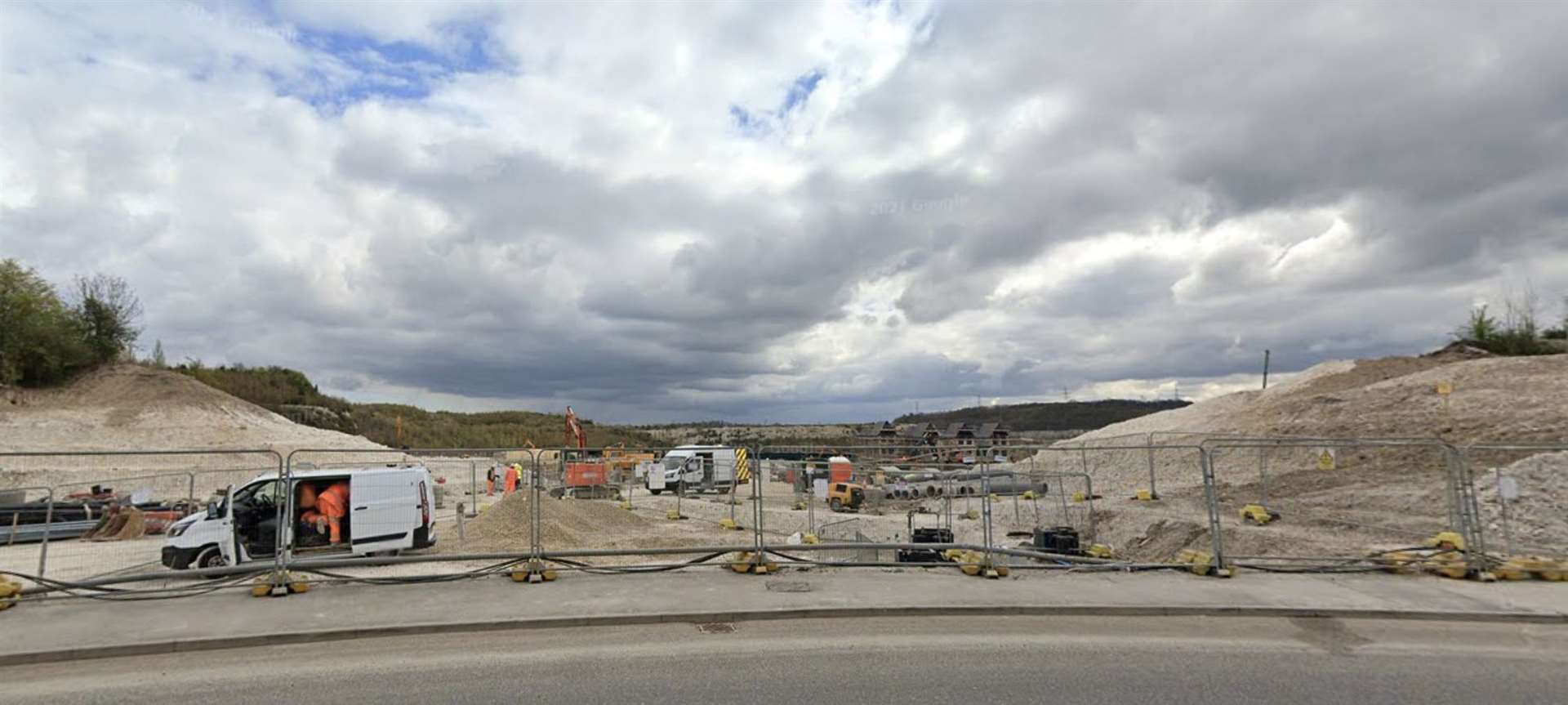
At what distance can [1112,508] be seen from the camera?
2108 cm

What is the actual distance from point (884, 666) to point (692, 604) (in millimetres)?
2675

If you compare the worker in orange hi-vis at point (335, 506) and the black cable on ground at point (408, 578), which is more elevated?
the worker in orange hi-vis at point (335, 506)

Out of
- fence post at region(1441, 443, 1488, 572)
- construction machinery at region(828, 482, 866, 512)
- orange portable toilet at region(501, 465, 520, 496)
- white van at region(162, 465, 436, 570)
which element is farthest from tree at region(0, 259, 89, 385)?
fence post at region(1441, 443, 1488, 572)

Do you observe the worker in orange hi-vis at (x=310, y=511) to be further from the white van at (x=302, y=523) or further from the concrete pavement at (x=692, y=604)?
the concrete pavement at (x=692, y=604)

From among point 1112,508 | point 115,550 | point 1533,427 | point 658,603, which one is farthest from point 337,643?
point 1533,427

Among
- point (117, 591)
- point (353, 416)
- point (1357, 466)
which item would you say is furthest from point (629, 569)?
point (353, 416)

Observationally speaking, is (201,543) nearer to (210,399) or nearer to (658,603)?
(658,603)

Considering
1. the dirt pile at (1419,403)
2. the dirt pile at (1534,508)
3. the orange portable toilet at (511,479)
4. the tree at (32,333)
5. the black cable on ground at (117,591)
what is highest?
the tree at (32,333)

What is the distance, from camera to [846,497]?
1061 inches

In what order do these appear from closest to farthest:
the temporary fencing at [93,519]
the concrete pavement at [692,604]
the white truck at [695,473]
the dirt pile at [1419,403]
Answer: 1. the concrete pavement at [692,604]
2. the temporary fencing at [93,519]
3. the dirt pile at [1419,403]
4. the white truck at [695,473]

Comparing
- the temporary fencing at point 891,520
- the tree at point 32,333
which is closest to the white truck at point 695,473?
the temporary fencing at point 891,520

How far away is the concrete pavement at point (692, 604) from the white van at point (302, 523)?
179 inches

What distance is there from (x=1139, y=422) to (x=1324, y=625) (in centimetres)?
4099

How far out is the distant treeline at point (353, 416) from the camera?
2339 inches
